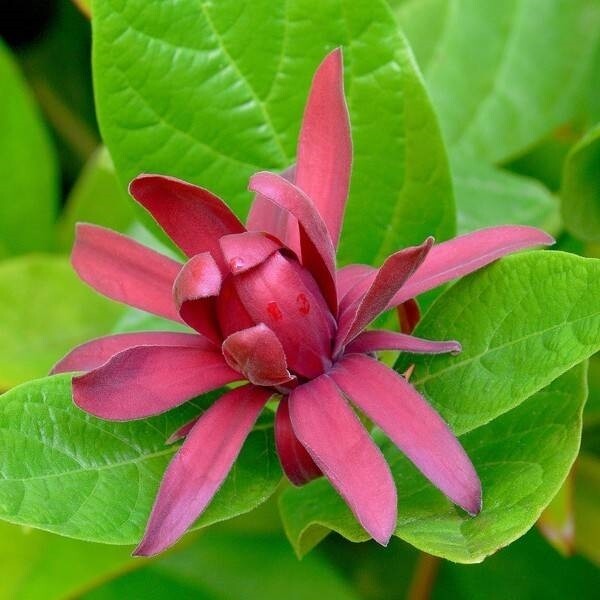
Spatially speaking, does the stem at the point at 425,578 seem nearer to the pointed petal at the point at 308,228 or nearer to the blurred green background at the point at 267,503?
the blurred green background at the point at 267,503

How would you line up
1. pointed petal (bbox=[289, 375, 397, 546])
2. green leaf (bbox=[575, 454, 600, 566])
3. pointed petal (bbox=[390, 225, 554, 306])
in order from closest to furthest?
1. pointed petal (bbox=[289, 375, 397, 546])
2. pointed petal (bbox=[390, 225, 554, 306])
3. green leaf (bbox=[575, 454, 600, 566])

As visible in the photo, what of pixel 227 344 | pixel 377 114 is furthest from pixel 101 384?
pixel 377 114

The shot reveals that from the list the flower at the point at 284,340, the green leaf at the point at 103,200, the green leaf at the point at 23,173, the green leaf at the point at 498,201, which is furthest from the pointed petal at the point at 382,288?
the green leaf at the point at 23,173

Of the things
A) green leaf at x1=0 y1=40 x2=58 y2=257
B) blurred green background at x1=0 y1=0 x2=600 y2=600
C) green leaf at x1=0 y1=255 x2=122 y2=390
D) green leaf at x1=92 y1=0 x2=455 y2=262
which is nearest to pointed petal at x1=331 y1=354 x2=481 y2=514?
green leaf at x1=92 y1=0 x2=455 y2=262

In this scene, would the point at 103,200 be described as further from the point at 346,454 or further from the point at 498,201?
the point at 346,454

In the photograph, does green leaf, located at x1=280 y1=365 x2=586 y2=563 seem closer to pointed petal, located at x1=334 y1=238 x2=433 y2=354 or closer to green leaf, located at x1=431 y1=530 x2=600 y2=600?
pointed petal, located at x1=334 y1=238 x2=433 y2=354
